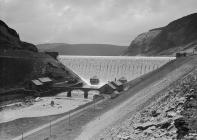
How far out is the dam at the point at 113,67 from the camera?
11531cm

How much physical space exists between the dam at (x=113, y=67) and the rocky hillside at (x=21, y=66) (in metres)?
5.93

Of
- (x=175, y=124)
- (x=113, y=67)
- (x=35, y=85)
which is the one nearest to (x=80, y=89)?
(x=35, y=85)

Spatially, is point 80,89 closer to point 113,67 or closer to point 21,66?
point 113,67

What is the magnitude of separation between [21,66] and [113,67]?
34.3 meters

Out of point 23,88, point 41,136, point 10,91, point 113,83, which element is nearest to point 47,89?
point 23,88

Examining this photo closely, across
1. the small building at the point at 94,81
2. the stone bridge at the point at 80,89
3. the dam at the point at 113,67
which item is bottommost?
the stone bridge at the point at 80,89

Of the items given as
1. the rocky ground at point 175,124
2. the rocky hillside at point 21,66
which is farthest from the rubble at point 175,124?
the rocky hillside at point 21,66

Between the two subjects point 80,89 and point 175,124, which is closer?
point 175,124

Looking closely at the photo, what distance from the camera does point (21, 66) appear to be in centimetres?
11631

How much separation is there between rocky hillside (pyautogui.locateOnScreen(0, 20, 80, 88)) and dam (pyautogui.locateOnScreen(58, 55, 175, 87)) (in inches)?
233

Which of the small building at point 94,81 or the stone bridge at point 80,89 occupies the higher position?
the small building at point 94,81

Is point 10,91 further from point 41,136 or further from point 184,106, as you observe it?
point 184,106

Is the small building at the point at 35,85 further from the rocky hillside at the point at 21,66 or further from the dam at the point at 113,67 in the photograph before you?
the dam at the point at 113,67

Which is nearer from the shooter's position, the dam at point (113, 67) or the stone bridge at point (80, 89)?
the stone bridge at point (80, 89)
